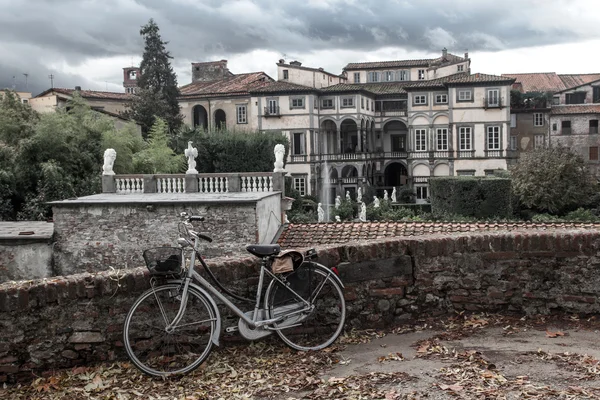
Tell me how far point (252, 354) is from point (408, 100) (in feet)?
179

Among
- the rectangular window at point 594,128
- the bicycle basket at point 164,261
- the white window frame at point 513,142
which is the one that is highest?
the rectangular window at point 594,128

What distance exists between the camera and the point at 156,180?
78.3ft

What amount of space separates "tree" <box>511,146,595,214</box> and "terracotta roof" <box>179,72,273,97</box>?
28.0m

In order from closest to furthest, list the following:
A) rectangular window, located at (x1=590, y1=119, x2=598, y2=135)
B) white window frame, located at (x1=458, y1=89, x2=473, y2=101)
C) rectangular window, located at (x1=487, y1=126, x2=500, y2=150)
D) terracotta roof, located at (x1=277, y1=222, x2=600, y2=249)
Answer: terracotta roof, located at (x1=277, y1=222, x2=600, y2=249)
rectangular window, located at (x1=487, y1=126, x2=500, y2=150)
white window frame, located at (x1=458, y1=89, x2=473, y2=101)
rectangular window, located at (x1=590, y1=119, x2=598, y2=135)

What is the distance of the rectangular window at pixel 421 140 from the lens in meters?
57.8

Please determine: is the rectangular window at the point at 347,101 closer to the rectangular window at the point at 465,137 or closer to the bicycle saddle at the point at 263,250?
the rectangular window at the point at 465,137

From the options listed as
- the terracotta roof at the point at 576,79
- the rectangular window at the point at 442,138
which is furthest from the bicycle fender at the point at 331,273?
the terracotta roof at the point at 576,79

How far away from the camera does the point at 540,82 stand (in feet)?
232

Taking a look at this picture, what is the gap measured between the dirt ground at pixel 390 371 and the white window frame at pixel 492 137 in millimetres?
51241

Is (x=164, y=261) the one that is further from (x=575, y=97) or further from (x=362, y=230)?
(x=575, y=97)

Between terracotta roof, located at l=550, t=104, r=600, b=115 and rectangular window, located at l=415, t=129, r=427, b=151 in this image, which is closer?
rectangular window, located at l=415, t=129, r=427, b=151

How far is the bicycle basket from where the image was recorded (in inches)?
212

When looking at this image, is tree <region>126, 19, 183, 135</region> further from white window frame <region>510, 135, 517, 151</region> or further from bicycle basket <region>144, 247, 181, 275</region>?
bicycle basket <region>144, 247, 181, 275</region>

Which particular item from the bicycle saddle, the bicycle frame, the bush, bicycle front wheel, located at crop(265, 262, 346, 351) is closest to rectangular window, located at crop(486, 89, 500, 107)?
the bush
